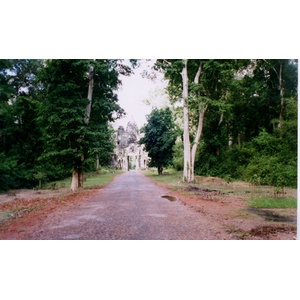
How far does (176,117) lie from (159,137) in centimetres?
71

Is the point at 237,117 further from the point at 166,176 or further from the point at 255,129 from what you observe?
the point at 166,176

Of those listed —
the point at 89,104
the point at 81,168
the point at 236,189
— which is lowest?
the point at 236,189

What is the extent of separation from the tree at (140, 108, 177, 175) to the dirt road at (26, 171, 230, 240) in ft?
3.38

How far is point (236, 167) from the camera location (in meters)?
4.69

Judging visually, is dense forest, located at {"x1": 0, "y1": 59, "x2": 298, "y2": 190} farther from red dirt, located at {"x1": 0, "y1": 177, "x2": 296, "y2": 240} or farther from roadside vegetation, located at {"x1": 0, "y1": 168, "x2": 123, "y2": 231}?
red dirt, located at {"x1": 0, "y1": 177, "x2": 296, "y2": 240}

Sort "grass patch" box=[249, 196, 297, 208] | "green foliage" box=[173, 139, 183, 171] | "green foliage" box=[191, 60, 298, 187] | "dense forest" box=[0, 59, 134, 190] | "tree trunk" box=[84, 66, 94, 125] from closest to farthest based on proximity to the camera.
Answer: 1. "grass patch" box=[249, 196, 297, 208]
2. "green foliage" box=[191, 60, 298, 187]
3. "dense forest" box=[0, 59, 134, 190]
4. "tree trunk" box=[84, 66, 94, 125]
5. "green foliage" box=[173, 139, 183, 171]

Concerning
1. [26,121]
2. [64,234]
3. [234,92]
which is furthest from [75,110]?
[234,92]

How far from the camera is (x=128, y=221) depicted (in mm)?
3881

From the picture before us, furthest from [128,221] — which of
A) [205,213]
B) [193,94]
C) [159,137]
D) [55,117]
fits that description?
[193,94]

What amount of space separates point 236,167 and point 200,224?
56.8 inches

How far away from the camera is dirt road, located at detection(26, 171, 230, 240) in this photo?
367 centimetres

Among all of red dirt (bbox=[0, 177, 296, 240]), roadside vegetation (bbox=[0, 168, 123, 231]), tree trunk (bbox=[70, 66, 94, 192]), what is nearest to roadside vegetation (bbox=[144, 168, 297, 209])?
red dirt (bbox=[0, 177, 296, 240])

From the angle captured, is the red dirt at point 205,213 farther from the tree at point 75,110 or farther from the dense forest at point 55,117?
the tree at point 75,110
